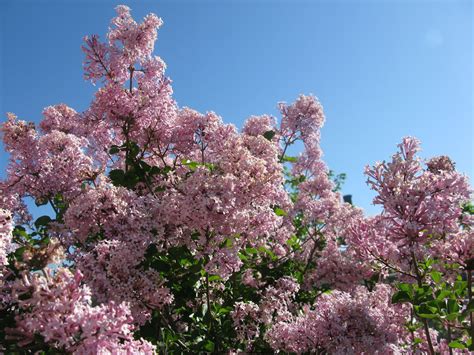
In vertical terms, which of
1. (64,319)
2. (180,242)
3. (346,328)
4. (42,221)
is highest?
(42,221)

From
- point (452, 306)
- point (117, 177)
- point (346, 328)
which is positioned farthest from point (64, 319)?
point (452, 306)

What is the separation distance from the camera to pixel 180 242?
4391 mm

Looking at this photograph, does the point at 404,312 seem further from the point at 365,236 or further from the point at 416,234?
the point at 416,234

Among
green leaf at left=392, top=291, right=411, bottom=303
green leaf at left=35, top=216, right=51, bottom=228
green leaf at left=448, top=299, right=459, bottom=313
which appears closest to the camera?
green leaf at left=448, top=299, right=459, bottom=313

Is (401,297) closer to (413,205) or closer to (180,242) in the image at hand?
(413,205)

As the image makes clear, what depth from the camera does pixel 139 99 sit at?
16.4 feet

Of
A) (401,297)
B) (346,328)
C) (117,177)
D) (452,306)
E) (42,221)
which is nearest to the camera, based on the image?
(452,306)

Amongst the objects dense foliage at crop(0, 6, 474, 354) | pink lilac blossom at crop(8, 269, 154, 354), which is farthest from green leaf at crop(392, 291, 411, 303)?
pink lilac blossom at crop(8, 269, 154, 354)

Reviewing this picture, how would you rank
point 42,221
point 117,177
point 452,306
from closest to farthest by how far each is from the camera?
point 452,306, point 117,177, point 42,221

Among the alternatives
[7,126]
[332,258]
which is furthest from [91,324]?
[332,258]

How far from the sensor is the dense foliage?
2.87m

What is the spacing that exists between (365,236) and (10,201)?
458cm

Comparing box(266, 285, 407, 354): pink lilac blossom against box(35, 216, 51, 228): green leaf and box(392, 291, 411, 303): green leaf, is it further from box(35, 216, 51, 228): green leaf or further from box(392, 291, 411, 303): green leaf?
box(35, 216, 51, 228): green leaf

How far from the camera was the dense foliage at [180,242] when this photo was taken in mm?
2869
